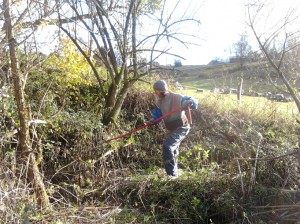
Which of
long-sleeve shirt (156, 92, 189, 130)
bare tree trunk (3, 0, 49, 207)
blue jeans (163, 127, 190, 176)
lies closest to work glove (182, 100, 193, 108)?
long-sleeve shirt (156, 92, 189, 130)

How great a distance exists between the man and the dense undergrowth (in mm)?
283

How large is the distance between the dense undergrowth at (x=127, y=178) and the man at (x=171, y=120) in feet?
0.93

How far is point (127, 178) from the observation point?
4.85 m

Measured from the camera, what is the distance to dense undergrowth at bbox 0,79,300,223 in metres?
3.40

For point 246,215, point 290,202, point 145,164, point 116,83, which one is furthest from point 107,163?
point 290,202

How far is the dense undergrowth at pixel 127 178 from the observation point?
3400 millimetres

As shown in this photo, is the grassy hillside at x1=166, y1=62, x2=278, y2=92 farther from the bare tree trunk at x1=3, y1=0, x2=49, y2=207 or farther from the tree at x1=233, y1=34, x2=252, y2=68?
the bare tree trunk at x1=3, y1=0, x2=49, y2=207

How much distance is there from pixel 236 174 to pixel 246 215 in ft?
2.36

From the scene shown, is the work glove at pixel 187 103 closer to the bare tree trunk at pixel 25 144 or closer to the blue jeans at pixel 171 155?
the blue jeans at pixel 171 155

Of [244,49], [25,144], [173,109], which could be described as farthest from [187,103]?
[244,49]

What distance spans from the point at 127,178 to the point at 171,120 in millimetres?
1236

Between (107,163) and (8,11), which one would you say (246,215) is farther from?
(8,11)

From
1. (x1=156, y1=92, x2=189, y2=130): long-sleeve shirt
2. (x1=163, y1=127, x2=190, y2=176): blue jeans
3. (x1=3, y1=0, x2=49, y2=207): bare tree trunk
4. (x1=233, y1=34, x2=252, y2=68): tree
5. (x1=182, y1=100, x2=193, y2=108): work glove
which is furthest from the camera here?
(x1=233, y1=34, x2=252, y2=68): tree

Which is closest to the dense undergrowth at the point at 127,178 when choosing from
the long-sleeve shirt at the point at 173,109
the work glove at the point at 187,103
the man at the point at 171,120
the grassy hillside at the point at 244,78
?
the man at the point at 171,120
